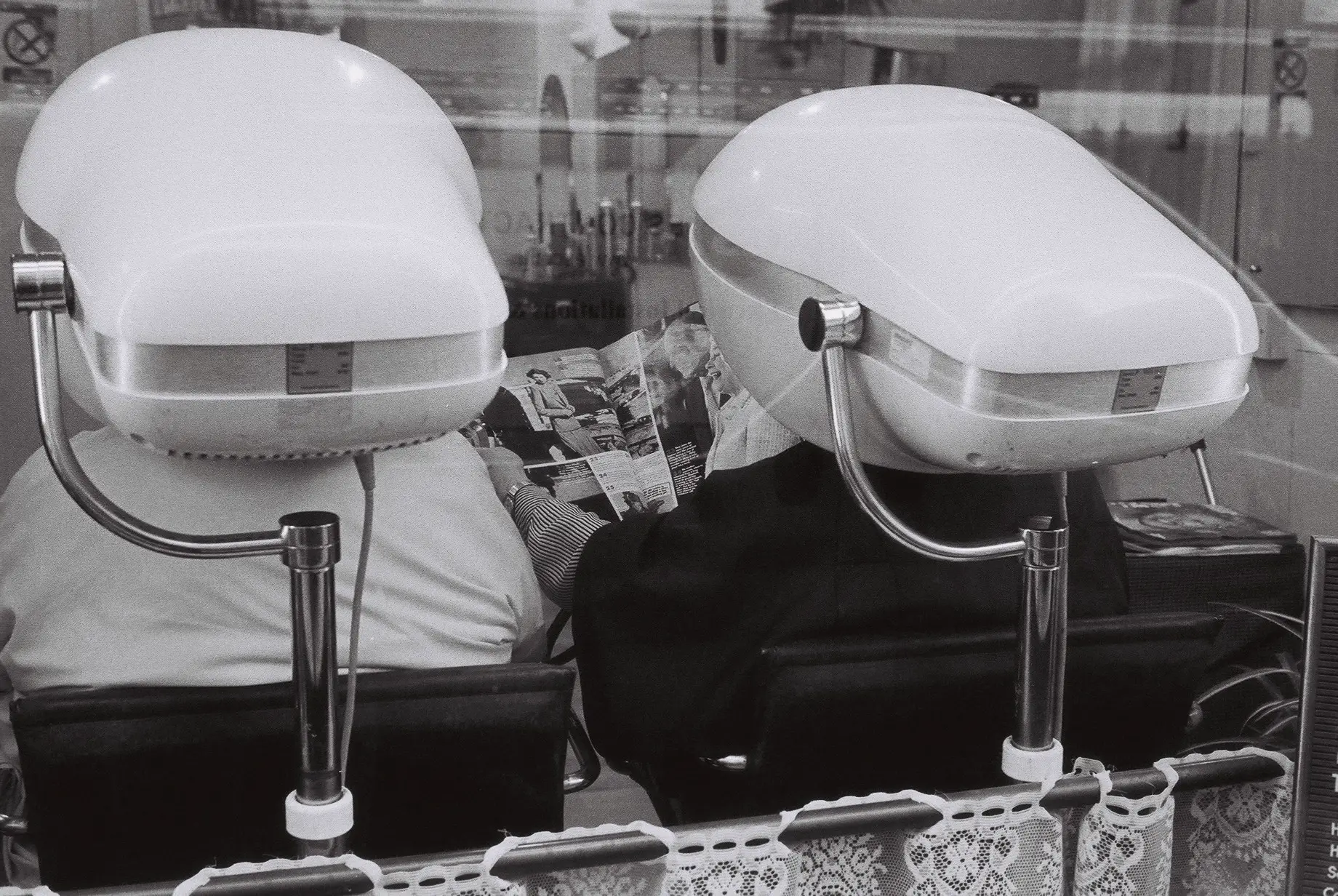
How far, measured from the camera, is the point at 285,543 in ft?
3.04

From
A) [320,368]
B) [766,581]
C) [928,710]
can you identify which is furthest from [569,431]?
[320,368]

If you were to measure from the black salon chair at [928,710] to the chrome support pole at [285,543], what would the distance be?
1.15 feet

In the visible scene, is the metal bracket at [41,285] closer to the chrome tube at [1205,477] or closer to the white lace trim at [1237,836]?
the white lace trim at [1237,836]

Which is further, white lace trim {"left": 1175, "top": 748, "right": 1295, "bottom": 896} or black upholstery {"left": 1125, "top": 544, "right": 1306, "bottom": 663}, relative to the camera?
black upholstery {"left": 1125, "top": 544, "right": 1306, "bottom": 663}

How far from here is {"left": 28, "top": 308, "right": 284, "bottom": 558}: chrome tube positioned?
0.89 metres

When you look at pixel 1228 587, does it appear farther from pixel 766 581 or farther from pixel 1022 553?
pixel 766 581

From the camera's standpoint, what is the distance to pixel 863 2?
1462 mm

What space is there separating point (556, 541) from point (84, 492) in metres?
0.53

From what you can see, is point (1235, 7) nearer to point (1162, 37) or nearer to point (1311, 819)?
point (1162, 37)

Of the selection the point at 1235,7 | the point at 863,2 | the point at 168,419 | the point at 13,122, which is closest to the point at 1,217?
the point at 13,122

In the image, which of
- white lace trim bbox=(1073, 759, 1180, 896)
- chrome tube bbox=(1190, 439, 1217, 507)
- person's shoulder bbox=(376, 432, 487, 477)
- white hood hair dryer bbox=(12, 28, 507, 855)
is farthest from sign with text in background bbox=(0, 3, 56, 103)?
chrome tube bbox=(1190, 439, 1217, 507)

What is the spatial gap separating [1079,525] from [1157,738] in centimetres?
21

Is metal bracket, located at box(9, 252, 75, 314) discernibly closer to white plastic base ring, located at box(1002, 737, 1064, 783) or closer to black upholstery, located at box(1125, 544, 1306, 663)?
white plastic base ring, located at box(1002, 737, 1064, 783)

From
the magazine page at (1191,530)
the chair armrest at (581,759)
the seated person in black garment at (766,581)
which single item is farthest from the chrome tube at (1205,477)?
the chair armrest at (581,759)
